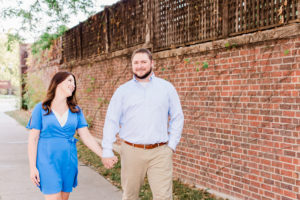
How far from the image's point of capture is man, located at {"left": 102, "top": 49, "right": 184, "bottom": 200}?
353 centimetres

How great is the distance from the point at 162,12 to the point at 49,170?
464cm

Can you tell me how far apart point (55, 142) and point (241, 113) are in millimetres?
2721

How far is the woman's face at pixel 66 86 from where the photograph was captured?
11.2ft

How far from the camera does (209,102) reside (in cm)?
554

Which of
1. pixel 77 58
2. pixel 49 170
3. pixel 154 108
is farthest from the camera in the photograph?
pixel 77 58

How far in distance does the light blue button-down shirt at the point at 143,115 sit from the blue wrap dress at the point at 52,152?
39 cm

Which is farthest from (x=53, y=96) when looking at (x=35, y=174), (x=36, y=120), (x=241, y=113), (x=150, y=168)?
(x=241, y=113)

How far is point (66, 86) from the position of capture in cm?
343

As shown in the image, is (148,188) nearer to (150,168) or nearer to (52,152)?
(150,168)

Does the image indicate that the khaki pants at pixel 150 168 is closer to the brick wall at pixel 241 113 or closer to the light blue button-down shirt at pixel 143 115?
the light blue button-down shirt at pixel 143 115

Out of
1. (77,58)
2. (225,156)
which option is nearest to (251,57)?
(225,156)

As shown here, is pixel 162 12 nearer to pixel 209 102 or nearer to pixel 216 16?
pixel 216 16

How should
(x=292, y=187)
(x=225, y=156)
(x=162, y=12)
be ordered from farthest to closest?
(x=162, y=12) → (x=225, y=156) → (x=292, y=187)

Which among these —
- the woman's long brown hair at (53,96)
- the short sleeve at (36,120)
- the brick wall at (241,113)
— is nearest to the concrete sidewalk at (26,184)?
the brick wall at (241,113)
